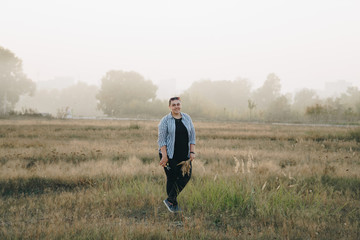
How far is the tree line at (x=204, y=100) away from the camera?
131 ft

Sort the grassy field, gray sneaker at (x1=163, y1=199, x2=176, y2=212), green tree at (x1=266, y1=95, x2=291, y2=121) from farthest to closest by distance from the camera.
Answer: green tree at (x1=266, y1=95, x2=291, y2=121)
gray sneaker at (x1=163, y1=199, x2=176, y2=212)
the grassy field

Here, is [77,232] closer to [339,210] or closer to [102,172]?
[102,172]

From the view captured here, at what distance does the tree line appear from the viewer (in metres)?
39.9

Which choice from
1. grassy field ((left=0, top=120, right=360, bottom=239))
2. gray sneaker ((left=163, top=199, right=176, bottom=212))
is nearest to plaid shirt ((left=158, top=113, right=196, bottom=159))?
gray sneaker ((left=163, top=199, right=176, bottom=212))

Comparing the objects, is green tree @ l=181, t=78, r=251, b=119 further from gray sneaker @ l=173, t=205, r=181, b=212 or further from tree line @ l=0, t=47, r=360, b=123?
gray sneaker @ l=173, t=205, r=181, b=212

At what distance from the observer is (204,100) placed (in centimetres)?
5228

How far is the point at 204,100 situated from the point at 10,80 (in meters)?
39.2

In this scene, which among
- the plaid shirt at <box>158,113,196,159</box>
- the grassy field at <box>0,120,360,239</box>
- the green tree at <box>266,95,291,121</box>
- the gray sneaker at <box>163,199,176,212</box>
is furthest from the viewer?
the green tree at <box>266,95,291,121</box>

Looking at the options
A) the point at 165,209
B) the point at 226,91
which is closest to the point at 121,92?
the point at 226,91

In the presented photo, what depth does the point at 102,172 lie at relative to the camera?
821cm

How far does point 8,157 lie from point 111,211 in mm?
6678

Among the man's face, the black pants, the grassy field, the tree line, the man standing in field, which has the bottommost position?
the grassy field

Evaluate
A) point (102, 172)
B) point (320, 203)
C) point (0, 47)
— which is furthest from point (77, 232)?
point (0, 47)

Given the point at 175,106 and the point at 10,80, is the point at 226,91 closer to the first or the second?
the point at 10,80
